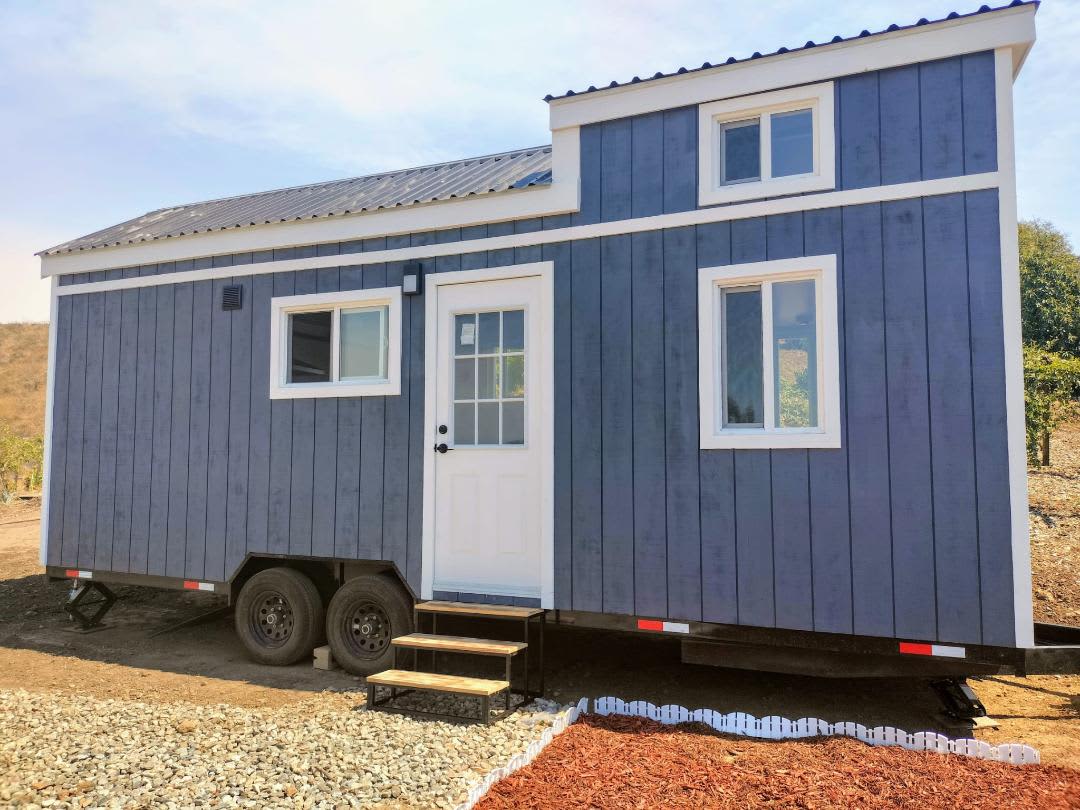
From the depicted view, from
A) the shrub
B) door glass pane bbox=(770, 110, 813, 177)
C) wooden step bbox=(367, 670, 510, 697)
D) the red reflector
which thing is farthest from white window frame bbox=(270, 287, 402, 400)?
the shrub

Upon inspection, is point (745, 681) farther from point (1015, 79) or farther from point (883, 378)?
point (1015, 79)

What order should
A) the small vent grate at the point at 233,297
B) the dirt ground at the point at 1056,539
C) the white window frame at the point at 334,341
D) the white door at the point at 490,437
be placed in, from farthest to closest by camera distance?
the dirt ground at the point at 1056,539
the small vent grate at the point at 233,297
the white window frame at the point at 334,341
the white door at the point at 490,437

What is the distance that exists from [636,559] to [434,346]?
2087 mm

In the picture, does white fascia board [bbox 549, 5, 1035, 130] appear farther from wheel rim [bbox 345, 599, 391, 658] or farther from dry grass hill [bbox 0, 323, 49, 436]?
dry grass hill [bbox 0, 323, 49, 436]

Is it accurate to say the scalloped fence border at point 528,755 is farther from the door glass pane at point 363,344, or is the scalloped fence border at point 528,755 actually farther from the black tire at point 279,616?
the door glass pane at point 363,344

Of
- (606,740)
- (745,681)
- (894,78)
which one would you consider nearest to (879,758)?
(606,740)

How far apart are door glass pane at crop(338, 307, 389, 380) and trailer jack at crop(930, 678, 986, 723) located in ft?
13.9

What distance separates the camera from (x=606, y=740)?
393cm

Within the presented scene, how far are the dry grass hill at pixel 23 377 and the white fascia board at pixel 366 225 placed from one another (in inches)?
1160

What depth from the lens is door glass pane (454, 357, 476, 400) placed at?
17.8 feet

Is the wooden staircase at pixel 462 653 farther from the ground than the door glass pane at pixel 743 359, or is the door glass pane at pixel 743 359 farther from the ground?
the door glass pane at pixel 743 359

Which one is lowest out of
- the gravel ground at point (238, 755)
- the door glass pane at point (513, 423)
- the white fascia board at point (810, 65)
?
the gravel ground at point (238, 755)

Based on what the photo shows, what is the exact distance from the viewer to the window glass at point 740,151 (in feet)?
15.5

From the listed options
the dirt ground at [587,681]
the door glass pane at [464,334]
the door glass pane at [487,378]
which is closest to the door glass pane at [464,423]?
the door glass pane at [487,378]
